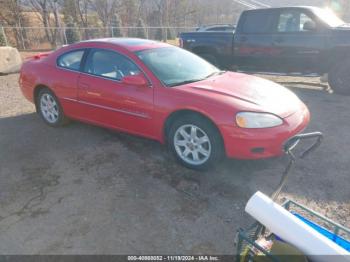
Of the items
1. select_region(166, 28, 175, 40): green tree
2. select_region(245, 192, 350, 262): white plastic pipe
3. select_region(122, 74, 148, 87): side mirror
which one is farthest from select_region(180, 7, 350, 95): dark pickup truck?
select_region(166, 28, 175, 40): green tree

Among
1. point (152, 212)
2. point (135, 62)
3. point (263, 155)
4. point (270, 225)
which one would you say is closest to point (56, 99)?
point (135, 62)

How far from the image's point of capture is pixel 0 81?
9.15 meters

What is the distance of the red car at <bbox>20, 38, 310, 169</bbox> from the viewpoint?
3359 millimetres

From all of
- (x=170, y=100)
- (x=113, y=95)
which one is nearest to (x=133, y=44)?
(x=113, y=95)

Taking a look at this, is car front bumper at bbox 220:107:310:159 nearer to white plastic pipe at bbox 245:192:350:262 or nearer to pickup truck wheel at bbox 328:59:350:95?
white plastic pipe at bbox 245:192:350:262

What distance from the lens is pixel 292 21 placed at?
707 cm

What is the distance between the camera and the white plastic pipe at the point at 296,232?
1.56 meters

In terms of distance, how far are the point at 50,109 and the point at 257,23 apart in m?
5.21

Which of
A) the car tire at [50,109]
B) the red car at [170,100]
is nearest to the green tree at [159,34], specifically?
the red car at [170,100]

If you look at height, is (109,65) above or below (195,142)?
above

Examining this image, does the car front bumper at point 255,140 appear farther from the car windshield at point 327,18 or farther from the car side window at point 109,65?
the car windshield at point 327,18

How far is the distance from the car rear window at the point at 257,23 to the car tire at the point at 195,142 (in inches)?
190

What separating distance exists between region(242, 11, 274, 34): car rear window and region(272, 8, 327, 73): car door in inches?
8.6

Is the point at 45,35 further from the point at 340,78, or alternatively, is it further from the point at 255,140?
the point at 255,140
